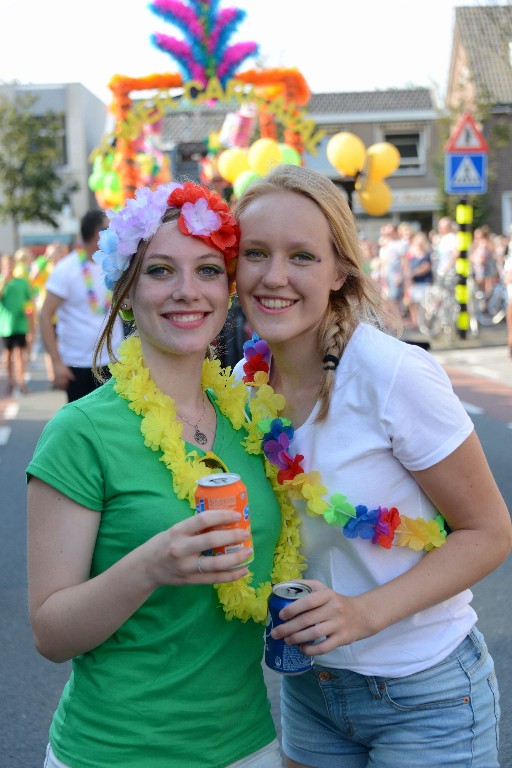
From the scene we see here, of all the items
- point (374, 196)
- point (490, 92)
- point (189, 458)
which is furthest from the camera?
point (490, 92)

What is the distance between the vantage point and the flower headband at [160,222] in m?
2.08

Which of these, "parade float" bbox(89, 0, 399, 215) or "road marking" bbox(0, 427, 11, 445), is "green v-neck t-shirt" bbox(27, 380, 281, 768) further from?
"parade float" bbox(89, 0, 399, 215)

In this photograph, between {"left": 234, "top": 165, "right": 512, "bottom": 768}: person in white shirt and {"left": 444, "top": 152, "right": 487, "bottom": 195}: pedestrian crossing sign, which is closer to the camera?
{"left": 234, "top": 165, "right": 512, "bottom": 768}: person in white shirt

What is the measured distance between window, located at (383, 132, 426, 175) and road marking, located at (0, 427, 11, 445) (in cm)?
3165

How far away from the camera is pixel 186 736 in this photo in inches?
75.5

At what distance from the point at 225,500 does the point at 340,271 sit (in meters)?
0.77

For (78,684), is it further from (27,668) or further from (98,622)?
(27,668)

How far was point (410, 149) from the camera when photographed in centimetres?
4038

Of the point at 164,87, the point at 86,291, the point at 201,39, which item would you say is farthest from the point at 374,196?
the point at 86,291

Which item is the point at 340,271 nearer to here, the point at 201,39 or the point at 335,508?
the point at 335,508

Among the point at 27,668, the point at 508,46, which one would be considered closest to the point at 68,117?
the point at 508,46

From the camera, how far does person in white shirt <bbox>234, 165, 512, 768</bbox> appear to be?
6.61 ft

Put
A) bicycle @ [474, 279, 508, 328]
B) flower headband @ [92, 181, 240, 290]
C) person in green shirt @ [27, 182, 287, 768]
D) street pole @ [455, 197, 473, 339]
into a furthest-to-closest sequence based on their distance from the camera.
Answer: bicycle @ [474, 279, 508, 328] < street pole @ [455, 197, 473, 339] < flower headband @ [92, 181, 240, 290] < person in green shirt @ [27, 182, 287, 768]

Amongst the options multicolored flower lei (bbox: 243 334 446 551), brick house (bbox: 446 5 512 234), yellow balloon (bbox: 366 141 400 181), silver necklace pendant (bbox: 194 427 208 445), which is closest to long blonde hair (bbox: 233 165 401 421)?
multicolored flower lei (bbox: 243 334 446 551)
